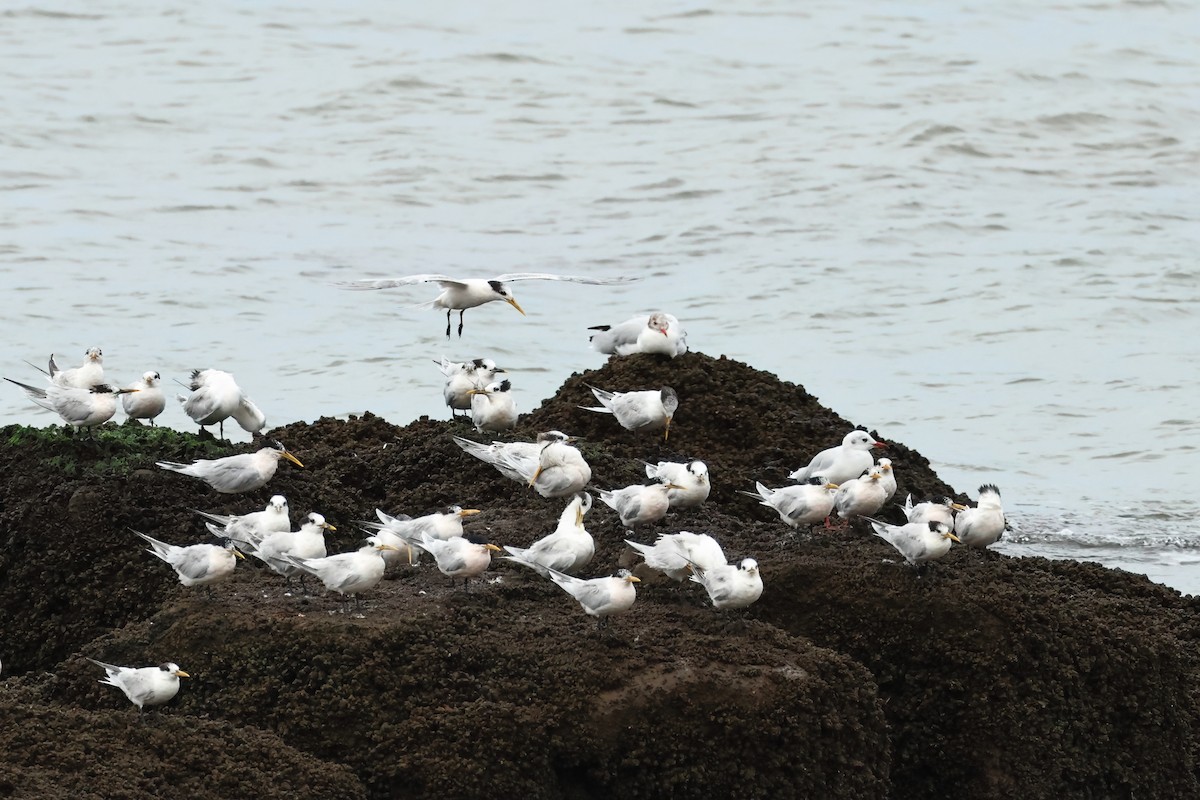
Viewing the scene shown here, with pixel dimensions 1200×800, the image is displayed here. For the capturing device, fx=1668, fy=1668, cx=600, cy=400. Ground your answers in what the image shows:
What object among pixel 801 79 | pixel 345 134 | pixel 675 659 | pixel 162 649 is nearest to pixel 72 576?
pixel 162 649

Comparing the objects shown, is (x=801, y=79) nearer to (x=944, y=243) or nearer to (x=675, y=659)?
(x=944, y=243)

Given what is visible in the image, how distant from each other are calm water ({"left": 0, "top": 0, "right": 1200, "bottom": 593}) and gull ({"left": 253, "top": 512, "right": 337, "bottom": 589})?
6732mm

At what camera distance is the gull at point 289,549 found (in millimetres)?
7692

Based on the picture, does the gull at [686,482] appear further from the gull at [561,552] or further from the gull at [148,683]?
the gull at [148,683]

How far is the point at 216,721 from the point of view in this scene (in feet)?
22.1

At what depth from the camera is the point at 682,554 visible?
7531 millimetres

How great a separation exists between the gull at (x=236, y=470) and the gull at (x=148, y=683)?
6.84 feet

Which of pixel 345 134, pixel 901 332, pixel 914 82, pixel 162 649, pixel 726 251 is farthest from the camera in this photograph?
pixel 914 82

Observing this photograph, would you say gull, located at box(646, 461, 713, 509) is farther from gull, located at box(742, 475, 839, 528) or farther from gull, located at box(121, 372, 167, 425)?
gull, located at box(121, 372, 167, 425)

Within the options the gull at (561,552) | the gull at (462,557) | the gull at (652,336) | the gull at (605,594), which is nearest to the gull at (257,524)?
the gull at (462,557)

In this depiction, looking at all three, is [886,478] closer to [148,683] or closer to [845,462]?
[845,462]

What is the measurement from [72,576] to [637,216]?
15953 millimetres

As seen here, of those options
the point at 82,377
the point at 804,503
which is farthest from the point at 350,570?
the point at 82,377

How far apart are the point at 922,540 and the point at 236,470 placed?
3.62 metres
